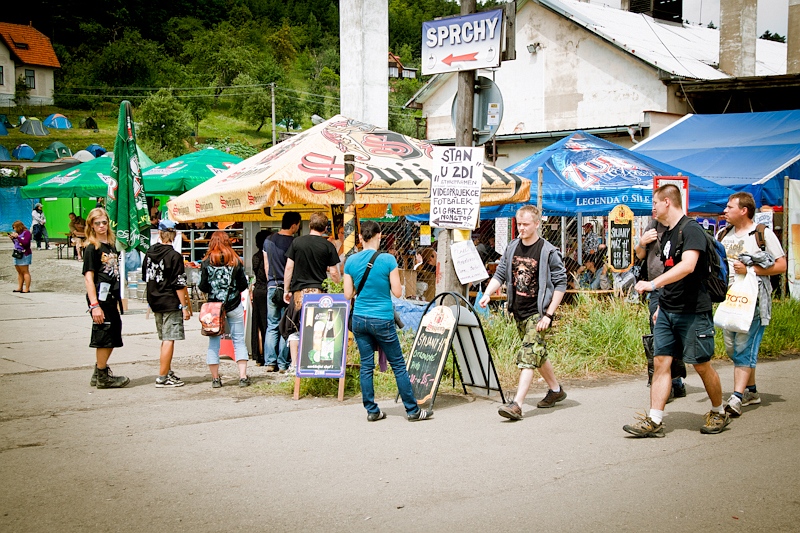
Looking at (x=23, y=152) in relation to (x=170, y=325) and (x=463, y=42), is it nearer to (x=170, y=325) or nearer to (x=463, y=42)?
(x=170, y=325)

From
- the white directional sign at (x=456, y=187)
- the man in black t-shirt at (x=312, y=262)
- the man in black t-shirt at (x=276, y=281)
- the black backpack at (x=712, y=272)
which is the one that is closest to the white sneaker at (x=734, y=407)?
the black backpack at (x=712, y=272)

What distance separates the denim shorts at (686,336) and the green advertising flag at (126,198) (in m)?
9.74

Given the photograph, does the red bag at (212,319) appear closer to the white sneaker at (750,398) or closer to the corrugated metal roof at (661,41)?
the white sneaker at (750,398)

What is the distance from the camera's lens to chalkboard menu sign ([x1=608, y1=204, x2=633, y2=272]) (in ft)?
40.3

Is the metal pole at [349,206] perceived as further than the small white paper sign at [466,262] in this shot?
No

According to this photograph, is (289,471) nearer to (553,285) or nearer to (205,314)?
(553,285)

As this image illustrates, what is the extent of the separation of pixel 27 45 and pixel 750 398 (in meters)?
88.4

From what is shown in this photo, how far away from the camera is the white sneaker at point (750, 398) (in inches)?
297

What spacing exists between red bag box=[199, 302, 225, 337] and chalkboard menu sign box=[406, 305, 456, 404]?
2315 millimetres

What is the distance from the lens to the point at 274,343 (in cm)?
981

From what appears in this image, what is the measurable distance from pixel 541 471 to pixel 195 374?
5556mm

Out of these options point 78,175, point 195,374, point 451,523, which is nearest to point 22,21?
point 78,175

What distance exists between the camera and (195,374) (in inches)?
382

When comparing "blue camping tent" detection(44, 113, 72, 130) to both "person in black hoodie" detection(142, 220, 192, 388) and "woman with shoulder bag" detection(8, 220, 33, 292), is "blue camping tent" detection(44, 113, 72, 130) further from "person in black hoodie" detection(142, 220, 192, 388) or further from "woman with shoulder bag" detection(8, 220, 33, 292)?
"person in black hoodie" detection(142, 220, 192, 388)
